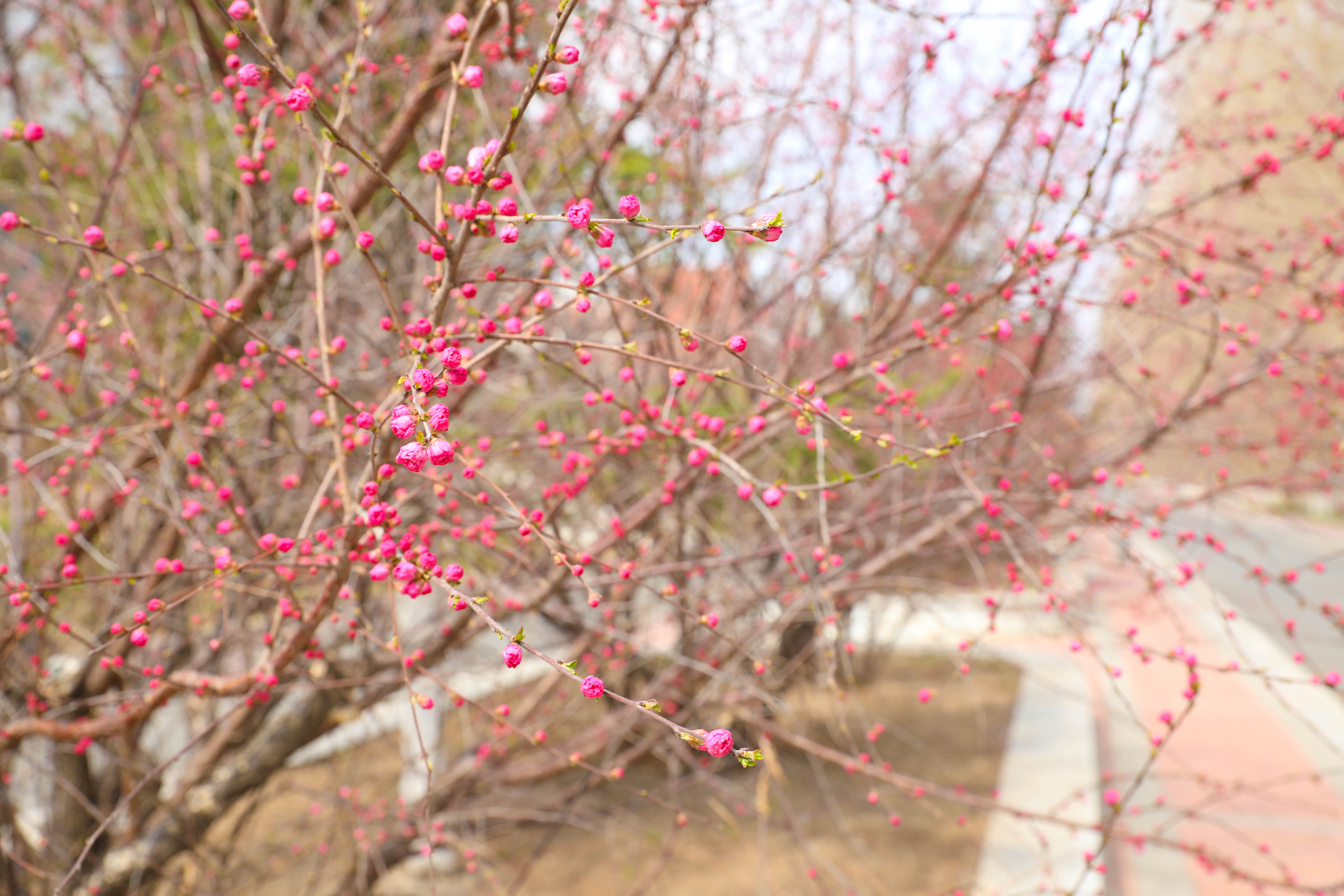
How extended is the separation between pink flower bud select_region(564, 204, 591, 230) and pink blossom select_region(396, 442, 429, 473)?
31cm

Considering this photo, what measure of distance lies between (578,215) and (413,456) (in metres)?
0.34

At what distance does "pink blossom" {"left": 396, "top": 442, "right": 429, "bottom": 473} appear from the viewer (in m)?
0.87

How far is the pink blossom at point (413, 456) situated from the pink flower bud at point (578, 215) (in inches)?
12.2

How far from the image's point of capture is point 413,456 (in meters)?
0.87

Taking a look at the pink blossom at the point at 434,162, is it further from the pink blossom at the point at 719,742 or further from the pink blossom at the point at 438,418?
the pink blossom at the point at 719,742

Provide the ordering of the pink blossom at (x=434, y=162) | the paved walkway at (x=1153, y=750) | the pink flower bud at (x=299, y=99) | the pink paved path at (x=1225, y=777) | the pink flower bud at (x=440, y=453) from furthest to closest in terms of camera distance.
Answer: the pink paved path at (x=1225, y=777), the paved walkway at (x=1153, y=750), the pink blossom at (x=434, y=162), the pink flower bud at (x=299, y=99), the pink flower bud at (x=440, y=453)

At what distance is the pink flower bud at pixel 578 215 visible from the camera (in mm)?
1000

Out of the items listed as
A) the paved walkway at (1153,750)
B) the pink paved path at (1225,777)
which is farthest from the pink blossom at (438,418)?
the pink paved path at (1225,777)

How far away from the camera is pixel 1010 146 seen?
6.20 metres

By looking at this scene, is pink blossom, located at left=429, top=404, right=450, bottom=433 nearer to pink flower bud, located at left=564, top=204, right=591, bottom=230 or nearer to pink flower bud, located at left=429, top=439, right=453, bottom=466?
pink flower bud, located at left=429, top=439, right=453, bottom=466

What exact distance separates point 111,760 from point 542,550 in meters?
1.85

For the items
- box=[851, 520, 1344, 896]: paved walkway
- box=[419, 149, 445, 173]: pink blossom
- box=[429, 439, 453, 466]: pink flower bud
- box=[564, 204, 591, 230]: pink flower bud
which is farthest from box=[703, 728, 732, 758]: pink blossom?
box=[851, 520, 1344, 896]: paved walkway

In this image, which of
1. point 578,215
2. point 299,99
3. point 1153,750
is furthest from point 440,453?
point 1153,750

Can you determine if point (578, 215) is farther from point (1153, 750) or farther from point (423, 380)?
point (1153, 750)
